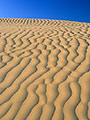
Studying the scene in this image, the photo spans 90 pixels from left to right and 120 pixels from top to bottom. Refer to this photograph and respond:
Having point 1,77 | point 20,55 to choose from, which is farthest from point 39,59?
point 1,77

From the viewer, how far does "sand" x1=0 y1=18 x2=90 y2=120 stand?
288 centimetres

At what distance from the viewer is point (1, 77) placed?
384 centimetres

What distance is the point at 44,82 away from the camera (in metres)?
3.65

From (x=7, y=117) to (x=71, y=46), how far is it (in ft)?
11.8

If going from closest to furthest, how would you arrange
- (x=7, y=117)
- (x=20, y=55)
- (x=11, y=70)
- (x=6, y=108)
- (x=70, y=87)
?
1. (x=7, y=117)
2. (x=6, y=108)
3. (x=70, y=87)
4. (x=11, y=70)
5. (x=20, y=55)

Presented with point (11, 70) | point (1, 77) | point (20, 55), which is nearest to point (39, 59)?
point (20, 55)

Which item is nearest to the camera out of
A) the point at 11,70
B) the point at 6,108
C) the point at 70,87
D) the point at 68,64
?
the point at 6,108

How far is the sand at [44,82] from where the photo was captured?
9.46 feet

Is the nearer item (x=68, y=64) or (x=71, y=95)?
(x=71, y=95)

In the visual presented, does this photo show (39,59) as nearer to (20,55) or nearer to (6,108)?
(20,55)

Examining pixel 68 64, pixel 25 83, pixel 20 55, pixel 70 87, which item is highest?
pixel 20 55

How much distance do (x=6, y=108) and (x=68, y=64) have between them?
192 centimetres

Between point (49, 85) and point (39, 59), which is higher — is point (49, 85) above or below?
below

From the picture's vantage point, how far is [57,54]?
515 centimetres
